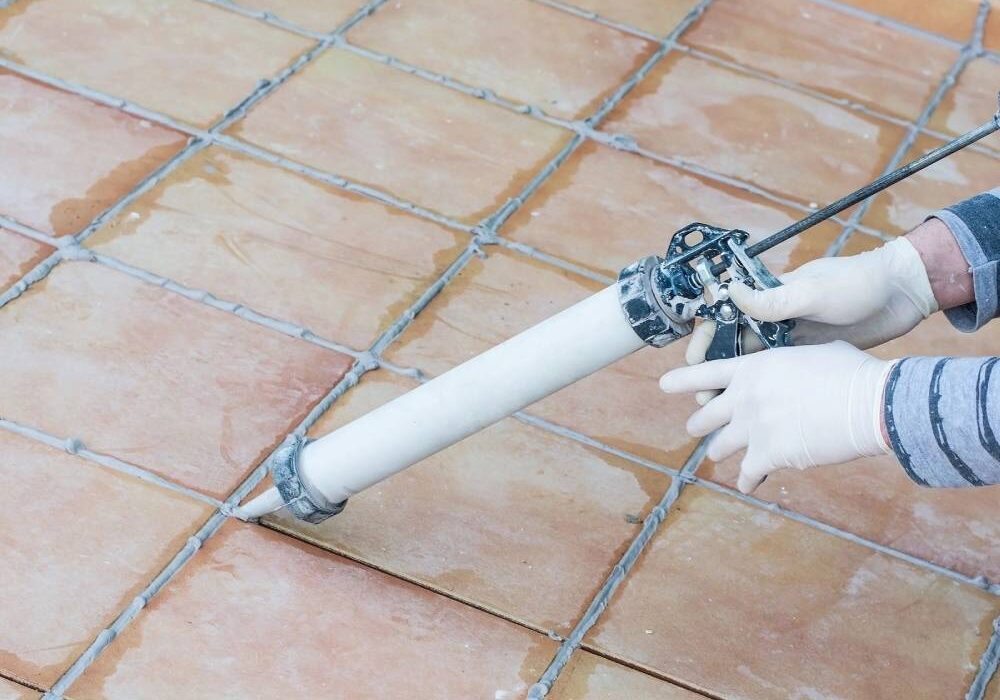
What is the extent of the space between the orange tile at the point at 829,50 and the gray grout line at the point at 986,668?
5.70 feet

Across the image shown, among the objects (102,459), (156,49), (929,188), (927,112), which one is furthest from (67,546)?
(927,112)

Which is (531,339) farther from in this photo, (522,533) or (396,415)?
(522,533)

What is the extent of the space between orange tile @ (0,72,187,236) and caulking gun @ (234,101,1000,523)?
0.95m

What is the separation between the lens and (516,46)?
3.33m

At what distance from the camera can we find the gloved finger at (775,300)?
1622 millimetres

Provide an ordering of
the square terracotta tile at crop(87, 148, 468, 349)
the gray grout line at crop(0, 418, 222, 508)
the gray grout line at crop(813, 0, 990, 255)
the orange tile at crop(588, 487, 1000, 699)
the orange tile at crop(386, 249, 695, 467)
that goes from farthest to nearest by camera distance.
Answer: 1. the gray grout line at crop(813, 0, 990, 255)
2. the square terracotta tile at crop(87, 148, 468, 349)
3. the orange tile at crop(386, 249, 695, 467)
4. the gray grout line at crop(0, 418, 222, 508)
5. the orange tile at crop(588, 487, 1000, 699)

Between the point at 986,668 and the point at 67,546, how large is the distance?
1.45 metres

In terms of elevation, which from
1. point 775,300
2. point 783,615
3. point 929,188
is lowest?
point 783,615

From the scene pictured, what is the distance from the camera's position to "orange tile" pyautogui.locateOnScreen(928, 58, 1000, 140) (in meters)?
3.33

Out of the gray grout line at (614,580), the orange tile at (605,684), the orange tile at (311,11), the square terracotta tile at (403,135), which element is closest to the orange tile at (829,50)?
the square terracotta tile at (403,135)

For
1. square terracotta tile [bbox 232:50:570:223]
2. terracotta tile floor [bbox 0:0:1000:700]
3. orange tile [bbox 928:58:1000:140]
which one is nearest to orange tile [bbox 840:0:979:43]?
orange tile [bbox 928:58:1000:140]

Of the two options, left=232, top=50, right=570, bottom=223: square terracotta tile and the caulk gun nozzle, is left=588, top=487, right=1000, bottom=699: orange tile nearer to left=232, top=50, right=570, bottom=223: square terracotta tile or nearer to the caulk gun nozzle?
the caulk gun nozzle

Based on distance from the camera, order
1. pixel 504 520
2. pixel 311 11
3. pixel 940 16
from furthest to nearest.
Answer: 1. pixel 940 16
2. pixel 311 11
3. pixel 504 520

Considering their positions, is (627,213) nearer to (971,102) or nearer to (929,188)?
(929,188)
